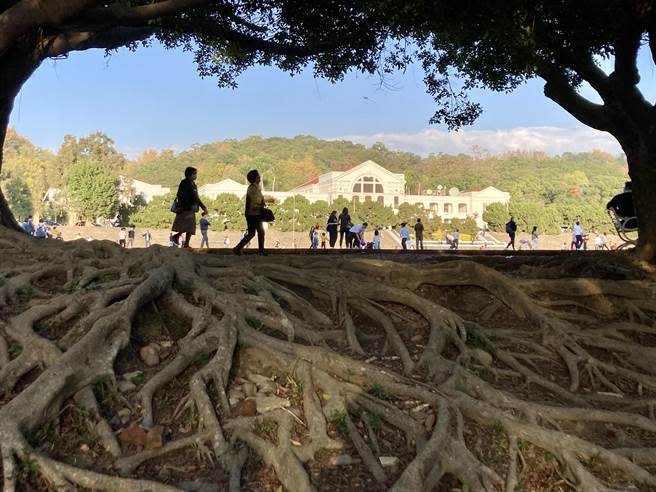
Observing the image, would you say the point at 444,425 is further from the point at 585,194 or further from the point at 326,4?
the point at 585,194

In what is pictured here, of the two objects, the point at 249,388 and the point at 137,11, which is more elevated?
the point at 137,11

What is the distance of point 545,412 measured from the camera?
3641 mm

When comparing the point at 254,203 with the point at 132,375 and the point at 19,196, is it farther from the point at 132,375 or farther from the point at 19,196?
the point at 19,196

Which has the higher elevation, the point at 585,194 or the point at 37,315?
the point at 585,194

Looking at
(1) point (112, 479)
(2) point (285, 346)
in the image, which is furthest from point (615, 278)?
(1) point (112, 479)

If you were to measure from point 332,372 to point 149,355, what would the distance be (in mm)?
1311

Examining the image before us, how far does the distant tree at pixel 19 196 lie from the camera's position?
5894 centimetres

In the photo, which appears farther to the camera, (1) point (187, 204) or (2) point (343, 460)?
(1) point (187, 204)

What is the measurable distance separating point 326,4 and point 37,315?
5452mm

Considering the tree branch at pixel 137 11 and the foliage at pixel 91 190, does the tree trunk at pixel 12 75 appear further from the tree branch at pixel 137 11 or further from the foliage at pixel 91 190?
the foliage at pixel 91 190

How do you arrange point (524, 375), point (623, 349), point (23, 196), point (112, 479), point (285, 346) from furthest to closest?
point (23, 196), point (623, 349), point (524, 375), point (285, 346), point (112, 479)

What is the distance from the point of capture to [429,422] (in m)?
3.37

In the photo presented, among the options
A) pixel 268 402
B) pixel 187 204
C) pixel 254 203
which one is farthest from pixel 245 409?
pixel 187 204

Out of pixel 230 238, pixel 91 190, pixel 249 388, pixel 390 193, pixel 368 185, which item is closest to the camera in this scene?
pixel 249 388
